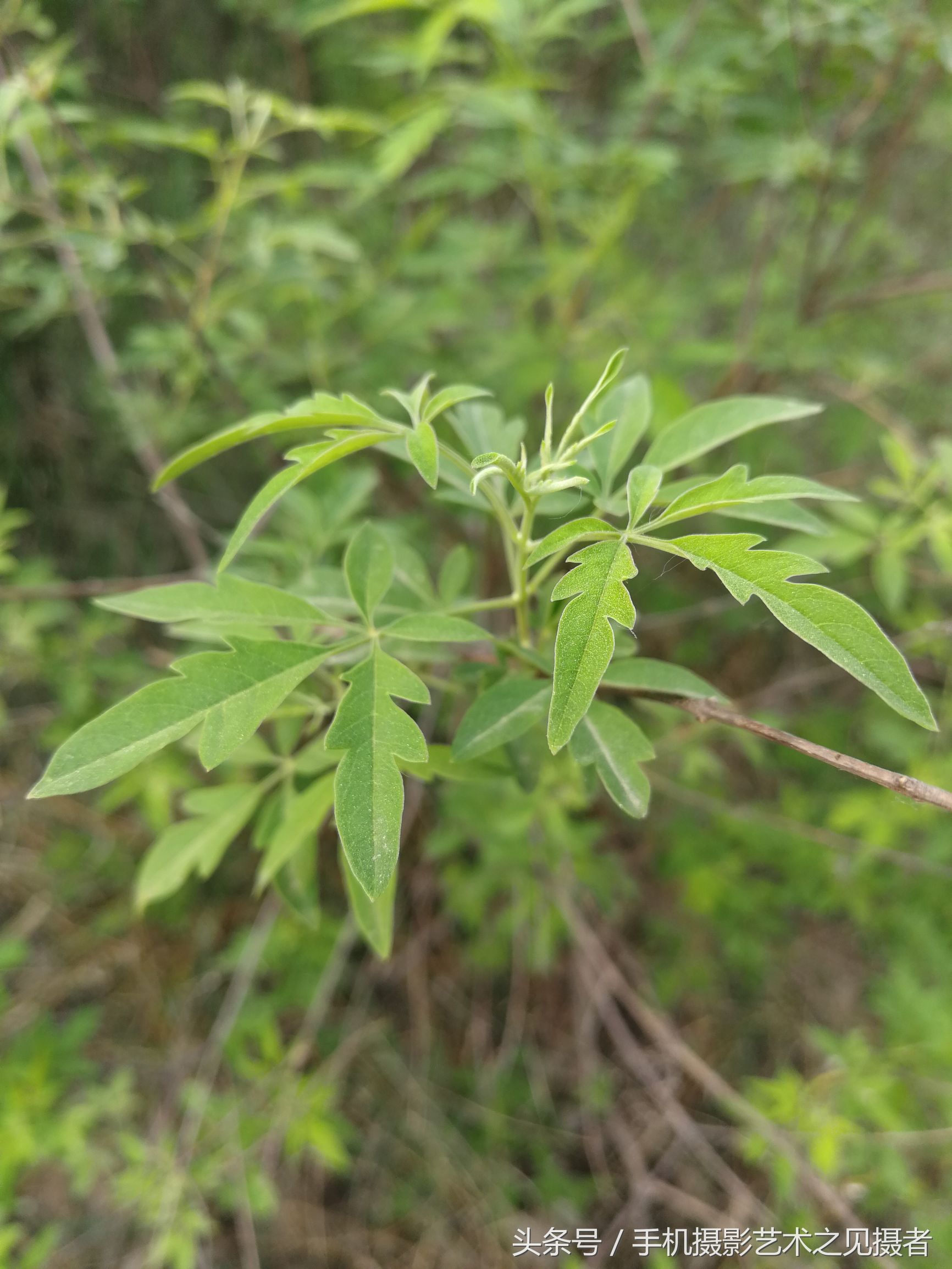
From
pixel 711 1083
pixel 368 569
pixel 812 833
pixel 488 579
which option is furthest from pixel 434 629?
pixel 711 1083

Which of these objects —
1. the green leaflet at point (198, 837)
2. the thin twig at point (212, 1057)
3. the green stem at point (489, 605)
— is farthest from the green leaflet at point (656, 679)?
the thin twig at point (212, 1057)

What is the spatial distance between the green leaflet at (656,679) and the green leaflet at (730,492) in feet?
0.50

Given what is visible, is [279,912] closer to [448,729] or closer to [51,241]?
[448,729]

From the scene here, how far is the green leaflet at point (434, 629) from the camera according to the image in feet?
2.50

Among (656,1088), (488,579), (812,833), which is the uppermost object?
(488,579)

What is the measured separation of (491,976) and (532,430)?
172cm

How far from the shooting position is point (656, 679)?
2.57 feet

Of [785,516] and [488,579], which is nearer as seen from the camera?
[785,516]

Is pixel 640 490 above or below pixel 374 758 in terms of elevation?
above

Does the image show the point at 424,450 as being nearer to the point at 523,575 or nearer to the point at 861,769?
the point at 523,575

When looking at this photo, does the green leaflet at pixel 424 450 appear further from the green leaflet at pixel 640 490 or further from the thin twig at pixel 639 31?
the thin twig at pixel 639 31

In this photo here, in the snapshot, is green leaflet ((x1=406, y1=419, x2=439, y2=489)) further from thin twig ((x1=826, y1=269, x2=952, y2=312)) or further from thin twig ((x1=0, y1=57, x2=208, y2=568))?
thin twig ((x1=826, y1=269, x2=952, y2=312))

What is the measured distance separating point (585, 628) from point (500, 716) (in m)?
0.19

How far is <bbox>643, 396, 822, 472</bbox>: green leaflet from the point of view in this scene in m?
0.85
